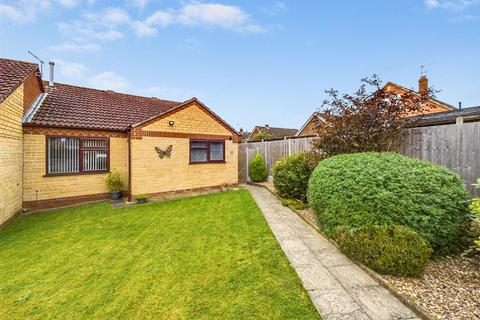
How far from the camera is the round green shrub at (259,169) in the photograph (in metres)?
12.7

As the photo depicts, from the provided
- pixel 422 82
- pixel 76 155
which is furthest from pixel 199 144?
pixel 422 82

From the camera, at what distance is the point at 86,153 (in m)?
9.19

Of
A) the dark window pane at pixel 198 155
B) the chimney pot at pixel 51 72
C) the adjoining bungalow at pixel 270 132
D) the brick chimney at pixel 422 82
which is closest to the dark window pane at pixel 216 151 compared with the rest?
the dark window pane at pixel 198 155

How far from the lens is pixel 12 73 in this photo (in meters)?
7.50

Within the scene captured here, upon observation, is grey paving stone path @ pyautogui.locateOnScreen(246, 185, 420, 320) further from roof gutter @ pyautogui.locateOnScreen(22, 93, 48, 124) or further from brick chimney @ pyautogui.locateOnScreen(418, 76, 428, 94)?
brick chimney @ pyautogui.locateOnScreen(418, 76, 428, 94)

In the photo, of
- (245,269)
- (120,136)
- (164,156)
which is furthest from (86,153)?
(245,269)

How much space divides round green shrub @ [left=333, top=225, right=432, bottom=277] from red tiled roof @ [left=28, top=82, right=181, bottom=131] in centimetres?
914

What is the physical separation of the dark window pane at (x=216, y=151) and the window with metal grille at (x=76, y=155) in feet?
15.5

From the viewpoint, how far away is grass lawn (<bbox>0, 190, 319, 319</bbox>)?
2844mm

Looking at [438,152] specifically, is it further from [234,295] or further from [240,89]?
[240,89]

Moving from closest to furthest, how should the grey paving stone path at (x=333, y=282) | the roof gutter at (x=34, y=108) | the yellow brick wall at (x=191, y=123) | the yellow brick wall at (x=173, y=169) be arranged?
the grey paving stone path at (x=333, y=282) → the roof gutter at (x=34, y=108) → the yellow brick wall at (x=173, y=169) → the yellow brick wall at (x=191, y=123)

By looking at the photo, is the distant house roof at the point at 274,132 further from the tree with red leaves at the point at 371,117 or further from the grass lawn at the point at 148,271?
the grass lawn at the point at 148,271

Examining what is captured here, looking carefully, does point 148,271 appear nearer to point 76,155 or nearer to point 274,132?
point 76,155

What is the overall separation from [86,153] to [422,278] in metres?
11.1
